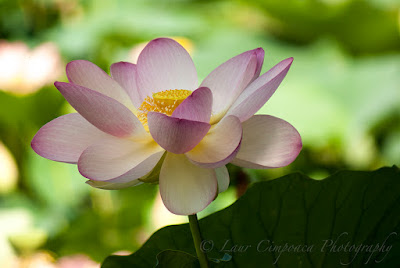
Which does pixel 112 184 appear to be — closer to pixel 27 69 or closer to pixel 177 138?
pixel 177 138

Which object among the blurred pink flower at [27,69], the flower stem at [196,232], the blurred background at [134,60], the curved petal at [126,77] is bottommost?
the blurred background at [134,60]

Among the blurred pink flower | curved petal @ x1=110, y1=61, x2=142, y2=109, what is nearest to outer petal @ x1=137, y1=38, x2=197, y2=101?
curved petal @ x1=110, y1=61, x2=142, y2=109

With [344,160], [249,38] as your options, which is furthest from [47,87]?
[249,38]

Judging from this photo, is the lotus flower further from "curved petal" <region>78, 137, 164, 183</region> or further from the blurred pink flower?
the blurred pink flower

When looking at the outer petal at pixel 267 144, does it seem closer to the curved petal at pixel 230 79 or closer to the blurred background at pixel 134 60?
the curved petal at pixel 230 79

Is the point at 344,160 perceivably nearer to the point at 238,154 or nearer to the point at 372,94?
the point at 372,94

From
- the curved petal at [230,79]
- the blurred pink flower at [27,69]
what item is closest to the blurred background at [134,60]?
the blurred pink flower at [27,69]
